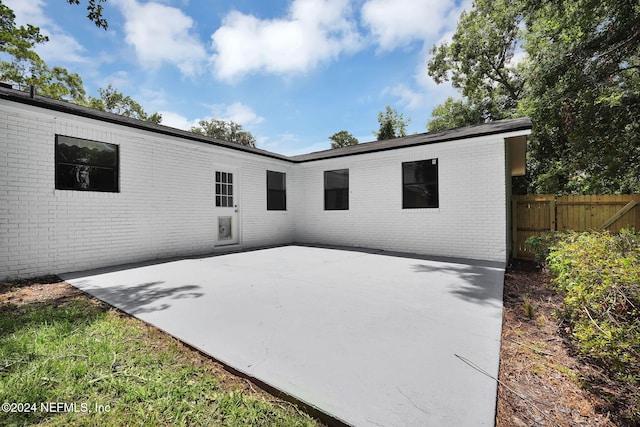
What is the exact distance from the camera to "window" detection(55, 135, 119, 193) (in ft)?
17.6

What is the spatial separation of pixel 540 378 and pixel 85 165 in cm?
766

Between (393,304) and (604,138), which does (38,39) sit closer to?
(393,304)

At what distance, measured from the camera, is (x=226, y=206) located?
27.4 feet

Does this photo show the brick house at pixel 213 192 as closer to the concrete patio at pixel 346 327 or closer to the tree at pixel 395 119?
the concrete patio at pixel 346 327

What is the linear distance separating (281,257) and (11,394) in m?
5.31

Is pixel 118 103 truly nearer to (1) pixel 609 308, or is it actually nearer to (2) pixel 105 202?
(2) pixel 105 202

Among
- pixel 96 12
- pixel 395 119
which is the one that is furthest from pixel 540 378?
pixel 395 119

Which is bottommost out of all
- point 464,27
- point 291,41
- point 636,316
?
point 636,316

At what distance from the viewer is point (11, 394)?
69.1 inches

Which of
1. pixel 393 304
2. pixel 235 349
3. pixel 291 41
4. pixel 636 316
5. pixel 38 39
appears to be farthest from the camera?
pixel 38 39

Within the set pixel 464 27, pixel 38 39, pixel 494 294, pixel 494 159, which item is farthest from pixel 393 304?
pixel 38 39

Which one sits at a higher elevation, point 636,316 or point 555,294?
point 636,316

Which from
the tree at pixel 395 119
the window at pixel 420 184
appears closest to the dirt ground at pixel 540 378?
the window at pixel 420 184

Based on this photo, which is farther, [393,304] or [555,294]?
[555,294]
